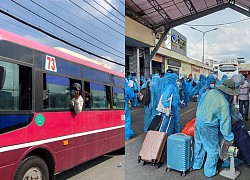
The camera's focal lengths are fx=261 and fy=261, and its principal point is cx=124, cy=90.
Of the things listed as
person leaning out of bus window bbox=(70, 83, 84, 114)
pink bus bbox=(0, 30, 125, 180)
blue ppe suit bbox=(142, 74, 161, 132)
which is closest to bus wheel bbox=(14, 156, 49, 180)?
pink bus bbox=(0, 30, 125, 180)

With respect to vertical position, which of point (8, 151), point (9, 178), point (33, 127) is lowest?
point (9, 178)

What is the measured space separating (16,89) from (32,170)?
66 cm

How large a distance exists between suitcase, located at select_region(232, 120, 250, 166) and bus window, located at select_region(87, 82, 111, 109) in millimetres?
1168

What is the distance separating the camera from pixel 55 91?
197cm

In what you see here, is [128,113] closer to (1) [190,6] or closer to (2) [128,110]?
(2) [128,110]

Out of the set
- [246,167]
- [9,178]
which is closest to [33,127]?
[9,178]

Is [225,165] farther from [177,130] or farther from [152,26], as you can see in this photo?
[152,26]

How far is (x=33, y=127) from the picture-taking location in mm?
1832

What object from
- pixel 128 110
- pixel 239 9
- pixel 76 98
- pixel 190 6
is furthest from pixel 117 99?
pixel 128 110

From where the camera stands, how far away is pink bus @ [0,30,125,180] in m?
1.57

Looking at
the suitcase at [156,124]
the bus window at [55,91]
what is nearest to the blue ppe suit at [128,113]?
the suitcase at [156,124]

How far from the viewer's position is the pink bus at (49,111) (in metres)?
1.57

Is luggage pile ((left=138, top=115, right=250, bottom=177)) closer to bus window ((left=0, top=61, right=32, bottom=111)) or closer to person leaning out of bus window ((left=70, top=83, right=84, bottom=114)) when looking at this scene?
person leaning out of bus window ((left=70, top=83, right=84, bottom=114))

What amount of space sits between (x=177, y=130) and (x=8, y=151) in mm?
2254
